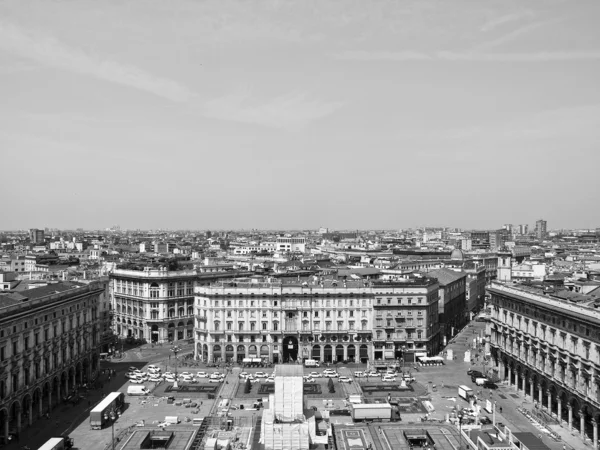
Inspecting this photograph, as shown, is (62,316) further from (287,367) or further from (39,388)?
(287,367)

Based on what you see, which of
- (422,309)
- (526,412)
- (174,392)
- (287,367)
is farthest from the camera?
(422,309)

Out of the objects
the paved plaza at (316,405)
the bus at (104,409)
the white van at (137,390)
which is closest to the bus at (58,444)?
the paved plaza at (316,405)

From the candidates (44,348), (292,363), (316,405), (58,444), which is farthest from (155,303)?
(58,444)

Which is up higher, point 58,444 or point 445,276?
point 445,276

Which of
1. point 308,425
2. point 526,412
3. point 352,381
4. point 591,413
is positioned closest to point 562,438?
point 591,413

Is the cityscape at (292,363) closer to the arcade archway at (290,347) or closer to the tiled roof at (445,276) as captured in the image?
the arcade archway at (290,347)

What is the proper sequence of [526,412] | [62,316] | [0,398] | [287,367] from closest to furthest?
[0,398]
[287,367]
[526,412]
[62,316]

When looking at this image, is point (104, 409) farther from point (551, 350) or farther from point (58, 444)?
point (551, 350)
